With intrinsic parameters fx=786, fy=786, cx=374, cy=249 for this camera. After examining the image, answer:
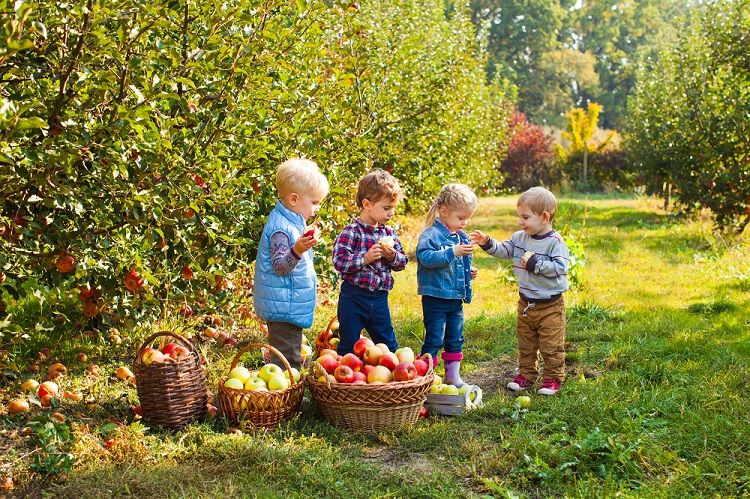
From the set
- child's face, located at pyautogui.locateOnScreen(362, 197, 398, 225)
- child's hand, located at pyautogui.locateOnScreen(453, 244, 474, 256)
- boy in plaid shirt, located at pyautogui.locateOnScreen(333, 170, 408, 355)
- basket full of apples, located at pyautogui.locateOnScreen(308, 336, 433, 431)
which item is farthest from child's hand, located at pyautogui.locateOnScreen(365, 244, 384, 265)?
basket full of apples, located at pyautogui.locateOnScreen(308, 336, 433, 431)

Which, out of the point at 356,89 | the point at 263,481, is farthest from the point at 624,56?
the point at 263,481

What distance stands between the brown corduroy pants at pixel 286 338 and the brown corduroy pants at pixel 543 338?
144 cm

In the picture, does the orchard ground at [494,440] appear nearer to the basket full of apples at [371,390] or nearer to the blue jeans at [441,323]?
the basket full of apples at [371,390]

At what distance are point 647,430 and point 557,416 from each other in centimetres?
49

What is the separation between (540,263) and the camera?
4.68 m

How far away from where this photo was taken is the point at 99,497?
316 centimetres

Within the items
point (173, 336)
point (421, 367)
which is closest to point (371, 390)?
point (421, 367)

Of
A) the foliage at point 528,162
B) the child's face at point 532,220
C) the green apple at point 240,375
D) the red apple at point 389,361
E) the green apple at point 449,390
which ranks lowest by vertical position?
the green apple at point 449,390

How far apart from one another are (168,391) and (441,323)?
1.69 m

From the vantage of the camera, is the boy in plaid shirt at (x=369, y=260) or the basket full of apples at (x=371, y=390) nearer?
the basket full of apples at (x=371, y=390)

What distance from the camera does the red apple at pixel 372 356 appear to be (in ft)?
14.0

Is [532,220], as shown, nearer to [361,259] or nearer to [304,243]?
[361,259]

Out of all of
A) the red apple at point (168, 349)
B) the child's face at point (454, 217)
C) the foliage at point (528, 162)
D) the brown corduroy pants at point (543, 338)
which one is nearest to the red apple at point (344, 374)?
the red apple at point (168, 349)

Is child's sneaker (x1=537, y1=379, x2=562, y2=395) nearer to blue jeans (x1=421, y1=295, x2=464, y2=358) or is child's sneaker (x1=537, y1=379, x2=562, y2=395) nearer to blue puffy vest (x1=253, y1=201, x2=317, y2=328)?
blue jeans (x1=421, y1=295, x2=464, y2=358)
